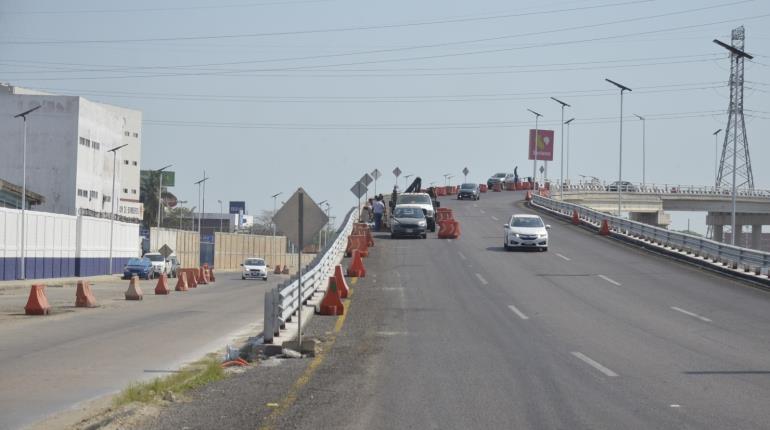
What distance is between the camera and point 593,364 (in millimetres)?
15023

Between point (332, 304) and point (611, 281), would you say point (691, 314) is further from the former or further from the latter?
point (332, 304)

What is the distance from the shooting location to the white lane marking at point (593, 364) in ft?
46.1

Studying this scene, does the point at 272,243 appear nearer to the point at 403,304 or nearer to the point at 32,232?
the point at 32,232

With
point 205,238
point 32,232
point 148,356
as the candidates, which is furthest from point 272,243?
point 148,356

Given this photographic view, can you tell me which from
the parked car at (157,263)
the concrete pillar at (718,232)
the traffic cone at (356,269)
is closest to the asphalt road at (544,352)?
the traffic cone at (356,269)

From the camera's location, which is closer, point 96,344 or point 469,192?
point 96,344

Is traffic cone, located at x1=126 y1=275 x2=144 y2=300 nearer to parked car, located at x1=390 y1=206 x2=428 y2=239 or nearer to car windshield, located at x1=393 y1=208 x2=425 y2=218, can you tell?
parked car, located at x1=390 y1=206 x2=428 y2=239

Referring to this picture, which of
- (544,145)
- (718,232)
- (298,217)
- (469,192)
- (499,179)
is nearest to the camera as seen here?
(298,217)

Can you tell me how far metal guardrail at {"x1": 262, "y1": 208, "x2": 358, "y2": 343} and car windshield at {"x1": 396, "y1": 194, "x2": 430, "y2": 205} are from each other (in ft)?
38.0

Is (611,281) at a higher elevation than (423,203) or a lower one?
lower

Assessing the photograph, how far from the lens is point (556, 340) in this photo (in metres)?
18.4

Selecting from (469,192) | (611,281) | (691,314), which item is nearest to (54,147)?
(469,192)

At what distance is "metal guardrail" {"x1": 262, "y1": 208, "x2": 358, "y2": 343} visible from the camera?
17062 mm

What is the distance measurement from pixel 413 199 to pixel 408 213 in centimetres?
530
